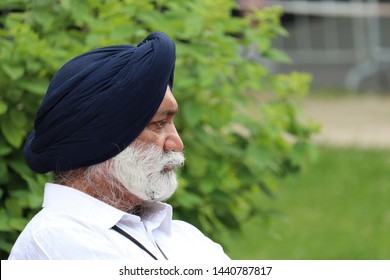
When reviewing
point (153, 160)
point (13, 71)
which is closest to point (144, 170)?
point (153, 160)

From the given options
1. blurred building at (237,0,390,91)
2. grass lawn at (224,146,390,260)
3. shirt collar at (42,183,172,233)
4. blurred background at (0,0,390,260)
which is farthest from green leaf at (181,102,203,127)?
blurred building at (237,0,390,91)

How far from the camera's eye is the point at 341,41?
15.3 m

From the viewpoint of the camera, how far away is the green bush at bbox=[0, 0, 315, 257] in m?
4.54

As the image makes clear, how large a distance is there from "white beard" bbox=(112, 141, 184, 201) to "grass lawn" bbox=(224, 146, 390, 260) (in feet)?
12.1

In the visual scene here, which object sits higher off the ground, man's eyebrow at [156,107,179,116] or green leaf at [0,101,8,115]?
man's eyebrow at [156,107,179,116]

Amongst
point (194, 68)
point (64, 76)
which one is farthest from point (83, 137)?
point (194, 68)

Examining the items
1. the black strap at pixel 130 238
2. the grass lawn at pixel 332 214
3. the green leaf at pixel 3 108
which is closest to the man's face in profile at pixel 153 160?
the black strap at pixel 130 238

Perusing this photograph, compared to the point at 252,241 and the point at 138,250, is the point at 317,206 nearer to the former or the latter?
the point at 252,241

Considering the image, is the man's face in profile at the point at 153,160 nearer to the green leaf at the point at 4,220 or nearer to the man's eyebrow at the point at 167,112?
the man's eyebrow at the point at 167,112

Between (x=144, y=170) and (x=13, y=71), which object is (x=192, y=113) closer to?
(x=13, y=71)

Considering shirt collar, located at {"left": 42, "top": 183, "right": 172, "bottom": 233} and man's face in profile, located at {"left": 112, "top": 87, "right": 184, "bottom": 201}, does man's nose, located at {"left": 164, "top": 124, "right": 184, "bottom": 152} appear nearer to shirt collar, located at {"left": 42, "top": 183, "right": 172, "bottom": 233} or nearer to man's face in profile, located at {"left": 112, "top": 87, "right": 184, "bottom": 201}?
man's face in profile, located at {"left": 112, "top": 87, "right": 184, "bottom": 201}

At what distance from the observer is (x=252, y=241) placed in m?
8.35

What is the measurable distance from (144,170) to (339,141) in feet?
28.2

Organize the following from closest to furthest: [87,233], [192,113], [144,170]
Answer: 1. [87,233]
2. [144,170]
3. [192,113]
